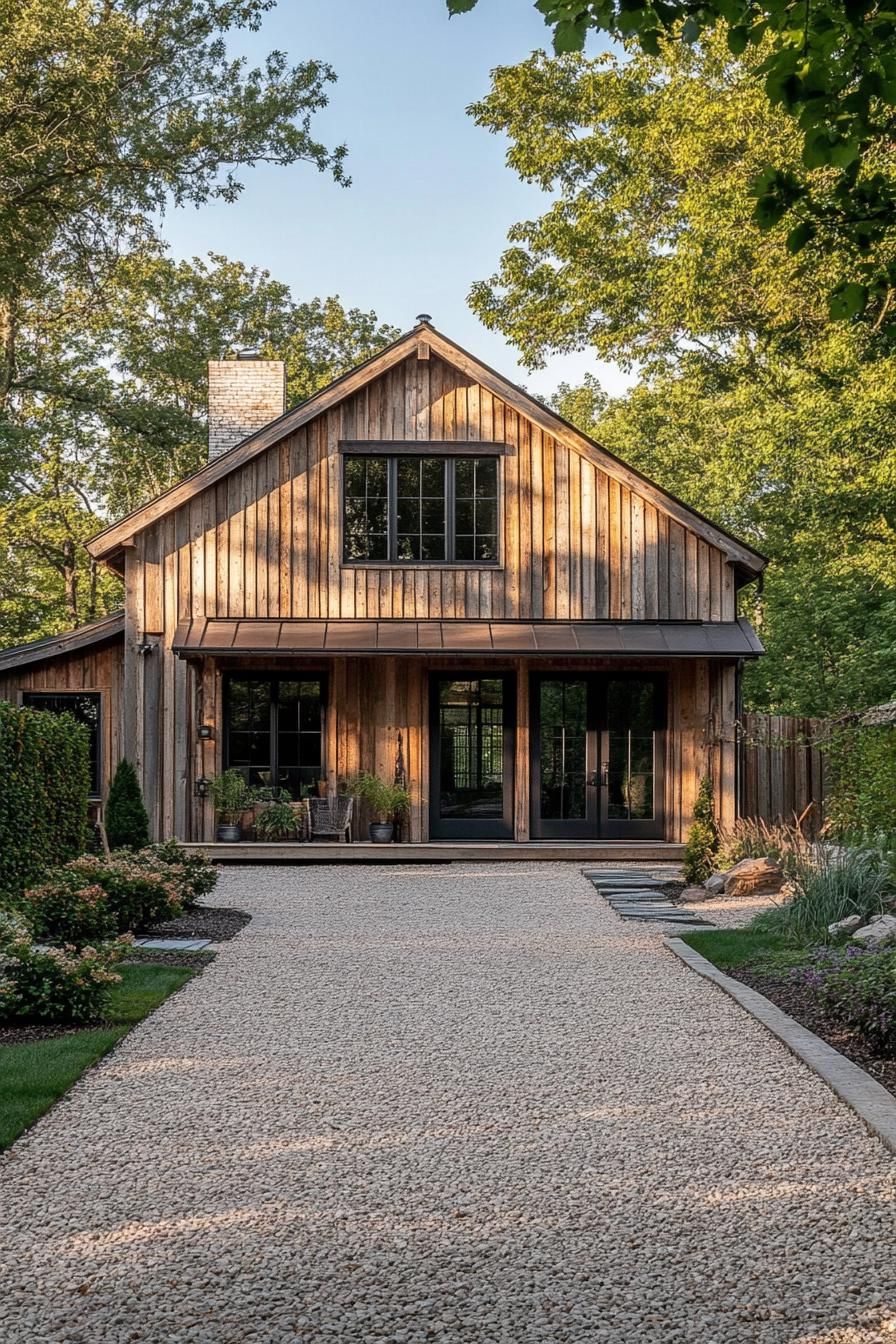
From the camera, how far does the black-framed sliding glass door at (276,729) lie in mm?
17984

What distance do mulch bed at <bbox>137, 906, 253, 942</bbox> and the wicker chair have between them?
17.0 feet

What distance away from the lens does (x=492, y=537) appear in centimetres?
1806

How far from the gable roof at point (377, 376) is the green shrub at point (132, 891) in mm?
7850

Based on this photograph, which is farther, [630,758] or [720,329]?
[720,329]

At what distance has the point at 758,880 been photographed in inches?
515

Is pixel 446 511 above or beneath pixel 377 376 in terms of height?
beneath

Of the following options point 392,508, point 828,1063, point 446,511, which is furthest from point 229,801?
point 828,1063

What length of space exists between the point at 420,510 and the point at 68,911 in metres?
10.2

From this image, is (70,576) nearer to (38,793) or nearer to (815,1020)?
(38,793)

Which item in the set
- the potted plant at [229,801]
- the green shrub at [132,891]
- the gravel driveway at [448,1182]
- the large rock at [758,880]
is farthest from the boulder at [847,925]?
the potted plant at [229,801]

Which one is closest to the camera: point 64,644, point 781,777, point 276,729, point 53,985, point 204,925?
point 53,985

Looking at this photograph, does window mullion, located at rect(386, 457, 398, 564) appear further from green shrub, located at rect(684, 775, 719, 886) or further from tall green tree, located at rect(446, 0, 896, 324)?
tall green tree, located at rect(446, 0, 896, 324)

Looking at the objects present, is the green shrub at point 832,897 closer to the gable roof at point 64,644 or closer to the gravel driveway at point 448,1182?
the gravel driveway at point 448,1182

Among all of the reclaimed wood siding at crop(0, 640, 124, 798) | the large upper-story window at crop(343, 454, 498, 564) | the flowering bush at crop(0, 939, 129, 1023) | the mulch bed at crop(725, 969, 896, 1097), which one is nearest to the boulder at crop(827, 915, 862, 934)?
the mulch bed at crop(725, 969, 896, 1097)
